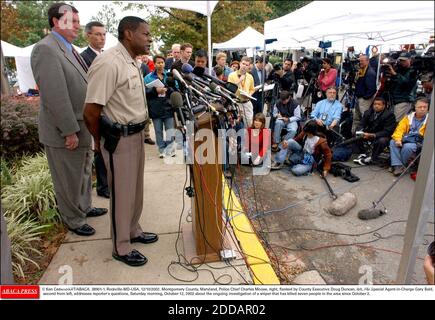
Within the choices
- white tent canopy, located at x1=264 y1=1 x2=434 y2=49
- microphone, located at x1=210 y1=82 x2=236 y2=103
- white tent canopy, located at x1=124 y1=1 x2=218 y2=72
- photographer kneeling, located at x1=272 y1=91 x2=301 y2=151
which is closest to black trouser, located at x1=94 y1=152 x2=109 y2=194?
white tent canopy, located at x1=124 y1=1 x2=218 y2=72

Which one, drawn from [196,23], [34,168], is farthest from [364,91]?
[196,23]

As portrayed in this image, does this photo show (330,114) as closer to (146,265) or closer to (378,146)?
(378,146)

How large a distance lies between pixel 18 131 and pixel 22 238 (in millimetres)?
2560

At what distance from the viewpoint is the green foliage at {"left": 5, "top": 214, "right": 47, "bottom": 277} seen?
267cm

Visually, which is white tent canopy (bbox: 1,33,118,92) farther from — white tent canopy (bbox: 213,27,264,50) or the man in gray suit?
the man in gray suit

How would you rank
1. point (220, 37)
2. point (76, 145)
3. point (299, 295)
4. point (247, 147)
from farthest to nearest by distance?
point (220, 37), point (247, 147), point (76, 145), point (299, 295)

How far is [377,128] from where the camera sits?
5.43 metres

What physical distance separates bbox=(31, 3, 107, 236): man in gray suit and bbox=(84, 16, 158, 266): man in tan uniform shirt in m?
0.50

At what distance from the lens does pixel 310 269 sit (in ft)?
9.12

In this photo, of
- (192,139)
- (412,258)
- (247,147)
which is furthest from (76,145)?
(247,147)

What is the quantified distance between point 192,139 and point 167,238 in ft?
4.24

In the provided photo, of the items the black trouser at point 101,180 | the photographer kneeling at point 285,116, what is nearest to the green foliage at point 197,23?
the photographer kneeling at point 285,116

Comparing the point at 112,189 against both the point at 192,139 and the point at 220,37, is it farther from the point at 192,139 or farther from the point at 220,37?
the point at 220,37

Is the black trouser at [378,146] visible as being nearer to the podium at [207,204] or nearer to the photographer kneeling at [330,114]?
the photographer kneeling at [330,114]
